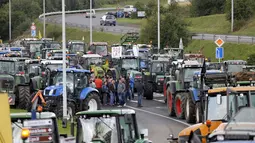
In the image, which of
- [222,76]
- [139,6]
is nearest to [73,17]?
[139,6]

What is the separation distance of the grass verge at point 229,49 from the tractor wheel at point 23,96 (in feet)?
91.8

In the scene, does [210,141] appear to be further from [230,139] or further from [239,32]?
[239,32]

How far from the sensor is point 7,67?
40594mm

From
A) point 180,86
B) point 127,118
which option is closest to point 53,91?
point 180,86

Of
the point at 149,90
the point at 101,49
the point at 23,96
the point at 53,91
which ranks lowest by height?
the point at 149,90

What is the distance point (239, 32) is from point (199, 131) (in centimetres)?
6199

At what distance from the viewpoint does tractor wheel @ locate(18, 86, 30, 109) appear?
3757cm

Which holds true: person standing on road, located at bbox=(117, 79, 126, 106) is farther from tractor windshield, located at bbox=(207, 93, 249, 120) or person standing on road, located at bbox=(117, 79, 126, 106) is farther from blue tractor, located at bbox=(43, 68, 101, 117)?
tractor windshield, located at bbox=(207, 93, 249, 120)

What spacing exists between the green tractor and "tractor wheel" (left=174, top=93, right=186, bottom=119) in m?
7.74

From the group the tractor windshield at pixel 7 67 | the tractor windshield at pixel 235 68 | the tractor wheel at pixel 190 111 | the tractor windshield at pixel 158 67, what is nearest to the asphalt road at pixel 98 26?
the tractor windshield at pixel 158 67

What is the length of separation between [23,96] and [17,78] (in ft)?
7.95

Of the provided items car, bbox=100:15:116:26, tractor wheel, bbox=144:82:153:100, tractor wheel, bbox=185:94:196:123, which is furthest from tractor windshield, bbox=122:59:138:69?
car, bbox=100:15:116:26

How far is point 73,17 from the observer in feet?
409

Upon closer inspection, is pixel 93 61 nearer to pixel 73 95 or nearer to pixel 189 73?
pixel 189 73
